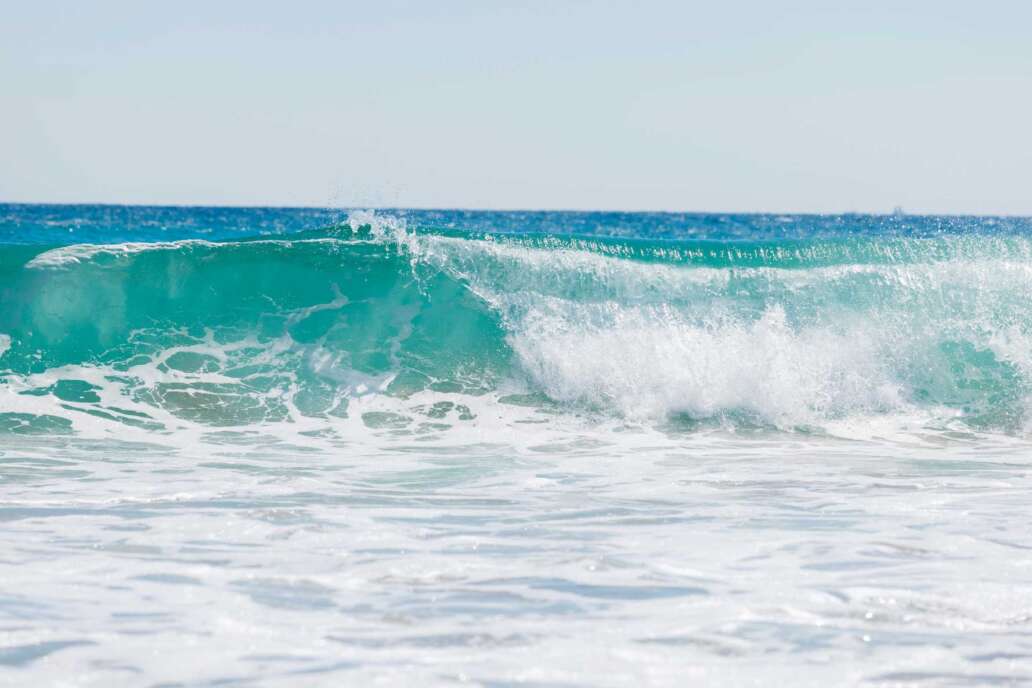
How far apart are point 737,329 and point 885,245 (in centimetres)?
322

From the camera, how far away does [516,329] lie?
11.0 meters

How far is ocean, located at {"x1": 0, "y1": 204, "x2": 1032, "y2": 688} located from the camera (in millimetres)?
3617

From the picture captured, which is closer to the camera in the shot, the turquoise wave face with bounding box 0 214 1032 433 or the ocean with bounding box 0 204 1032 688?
the ocean with bounding box 0 204 1032 688

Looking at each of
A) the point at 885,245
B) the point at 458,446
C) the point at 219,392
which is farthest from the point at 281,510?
the point at 885,245

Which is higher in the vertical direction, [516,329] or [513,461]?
[516,329]

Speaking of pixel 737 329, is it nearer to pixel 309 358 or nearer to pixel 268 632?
pixel 309 358

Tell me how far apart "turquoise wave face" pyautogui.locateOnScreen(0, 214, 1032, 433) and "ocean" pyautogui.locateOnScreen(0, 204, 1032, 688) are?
0.13ft

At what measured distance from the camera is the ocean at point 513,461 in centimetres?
362

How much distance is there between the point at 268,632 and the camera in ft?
12.1

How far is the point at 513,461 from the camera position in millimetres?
7512

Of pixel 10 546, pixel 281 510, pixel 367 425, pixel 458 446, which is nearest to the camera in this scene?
pixel 10 546

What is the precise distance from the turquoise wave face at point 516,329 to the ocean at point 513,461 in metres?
0.04

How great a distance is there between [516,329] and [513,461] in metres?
3.62

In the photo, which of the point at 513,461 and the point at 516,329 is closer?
A: the point at 513,461
